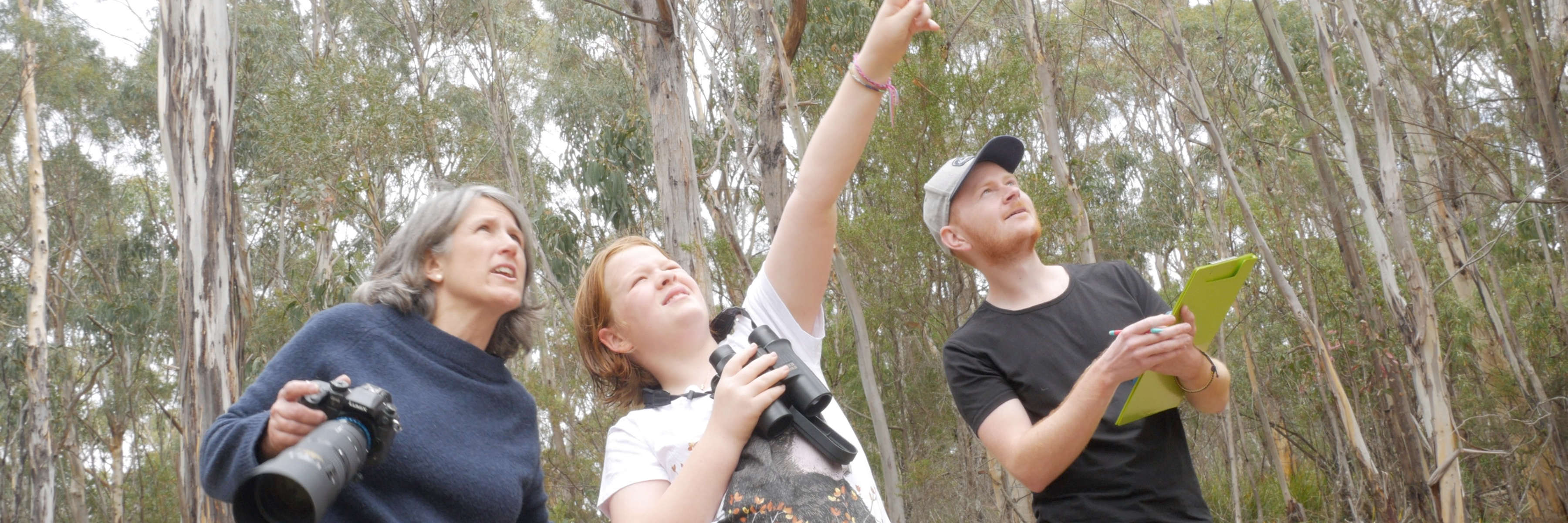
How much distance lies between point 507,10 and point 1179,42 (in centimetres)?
1103

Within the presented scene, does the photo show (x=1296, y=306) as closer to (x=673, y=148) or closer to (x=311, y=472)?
(x=673, y=148)

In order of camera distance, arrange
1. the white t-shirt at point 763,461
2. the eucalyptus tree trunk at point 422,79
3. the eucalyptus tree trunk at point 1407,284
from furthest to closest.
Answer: the eucalyptus tree trunk at point 422,79
the eucalyptus tree trunk at point 1407,284
the white t-shirt at point 763,461

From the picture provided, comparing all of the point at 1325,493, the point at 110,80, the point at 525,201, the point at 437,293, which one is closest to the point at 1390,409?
the point at 1325,493

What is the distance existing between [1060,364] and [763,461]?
0.69 meters

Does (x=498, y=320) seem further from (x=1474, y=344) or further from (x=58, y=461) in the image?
(x=58, y=461)

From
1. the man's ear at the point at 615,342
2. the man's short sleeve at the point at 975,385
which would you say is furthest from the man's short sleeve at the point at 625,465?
the man's short sleeve at the point at 975,385

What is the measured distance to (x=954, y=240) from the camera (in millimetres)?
1816

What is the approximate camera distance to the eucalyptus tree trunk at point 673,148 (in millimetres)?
4043

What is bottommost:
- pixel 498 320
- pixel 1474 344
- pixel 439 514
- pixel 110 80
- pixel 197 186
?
pixel 1474 344

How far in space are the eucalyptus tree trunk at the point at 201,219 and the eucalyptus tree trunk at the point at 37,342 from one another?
8.36m

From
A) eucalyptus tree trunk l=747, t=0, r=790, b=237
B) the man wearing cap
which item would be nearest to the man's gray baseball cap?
the man wearing cap

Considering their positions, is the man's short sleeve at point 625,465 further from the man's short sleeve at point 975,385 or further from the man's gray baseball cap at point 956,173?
the man's gray baseball cap at point 956,173

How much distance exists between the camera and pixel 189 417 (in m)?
3.27

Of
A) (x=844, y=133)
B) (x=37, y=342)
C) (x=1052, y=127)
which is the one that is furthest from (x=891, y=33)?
(x=37, y=342)
